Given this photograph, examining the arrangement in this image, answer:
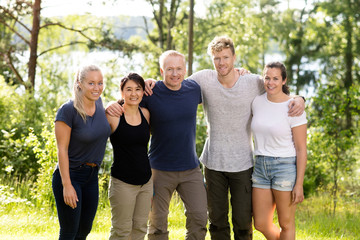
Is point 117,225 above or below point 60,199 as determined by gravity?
below

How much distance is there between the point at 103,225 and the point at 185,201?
8.10 ft

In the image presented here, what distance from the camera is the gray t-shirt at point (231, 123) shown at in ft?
14.1

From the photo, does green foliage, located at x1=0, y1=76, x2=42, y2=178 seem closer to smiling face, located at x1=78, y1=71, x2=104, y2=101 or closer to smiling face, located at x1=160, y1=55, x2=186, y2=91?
smiling face, located at x1=160, y1=55, x2=186, y2=91

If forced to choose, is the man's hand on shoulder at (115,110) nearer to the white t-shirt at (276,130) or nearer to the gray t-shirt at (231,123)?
the gray t-shirt at (231,123)

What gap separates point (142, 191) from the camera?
3920 mm

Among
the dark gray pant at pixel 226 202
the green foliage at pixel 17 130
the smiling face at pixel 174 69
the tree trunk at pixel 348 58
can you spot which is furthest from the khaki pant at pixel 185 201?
the tree trunk at pixel 348 58

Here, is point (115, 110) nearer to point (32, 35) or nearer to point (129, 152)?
point (129, 152)

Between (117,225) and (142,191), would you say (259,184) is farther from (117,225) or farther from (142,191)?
(117,225)

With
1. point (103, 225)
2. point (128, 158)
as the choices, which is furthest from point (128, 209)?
point (103, 225)

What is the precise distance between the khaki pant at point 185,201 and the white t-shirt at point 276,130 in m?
0.68

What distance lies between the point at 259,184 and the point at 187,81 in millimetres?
1195

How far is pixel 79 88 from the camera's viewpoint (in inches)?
140

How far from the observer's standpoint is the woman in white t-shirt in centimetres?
403

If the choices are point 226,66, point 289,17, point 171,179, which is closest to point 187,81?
point 226,66
